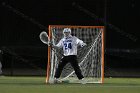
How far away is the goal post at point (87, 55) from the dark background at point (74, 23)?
2.65 m

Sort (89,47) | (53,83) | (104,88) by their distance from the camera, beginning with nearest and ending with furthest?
(104,88) → (53,83) → (89,47)

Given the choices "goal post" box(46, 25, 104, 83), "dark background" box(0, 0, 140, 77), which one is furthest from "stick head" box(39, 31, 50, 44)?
"dark background" box(0, 0, 140, 77)

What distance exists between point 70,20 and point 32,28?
1485mm

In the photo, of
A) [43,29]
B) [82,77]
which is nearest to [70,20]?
[43,29]

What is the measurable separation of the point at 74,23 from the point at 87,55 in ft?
10.6

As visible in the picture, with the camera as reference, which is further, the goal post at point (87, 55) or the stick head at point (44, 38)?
the goal post at point (87, 55)

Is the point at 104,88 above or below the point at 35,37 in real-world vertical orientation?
below

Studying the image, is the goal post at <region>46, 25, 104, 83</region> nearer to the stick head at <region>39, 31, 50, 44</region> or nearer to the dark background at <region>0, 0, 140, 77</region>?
the stick head at <region>39, 31, 50, 44</region>

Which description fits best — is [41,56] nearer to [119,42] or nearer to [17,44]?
[17,44]

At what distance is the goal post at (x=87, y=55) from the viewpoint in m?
17.1

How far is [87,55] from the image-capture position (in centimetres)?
1764

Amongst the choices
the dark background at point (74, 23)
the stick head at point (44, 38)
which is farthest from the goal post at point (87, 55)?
the dark background at point (74, 23)

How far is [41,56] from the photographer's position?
20578 mm

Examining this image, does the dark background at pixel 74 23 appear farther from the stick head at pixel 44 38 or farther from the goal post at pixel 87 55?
the stick head at pixel 44 38
